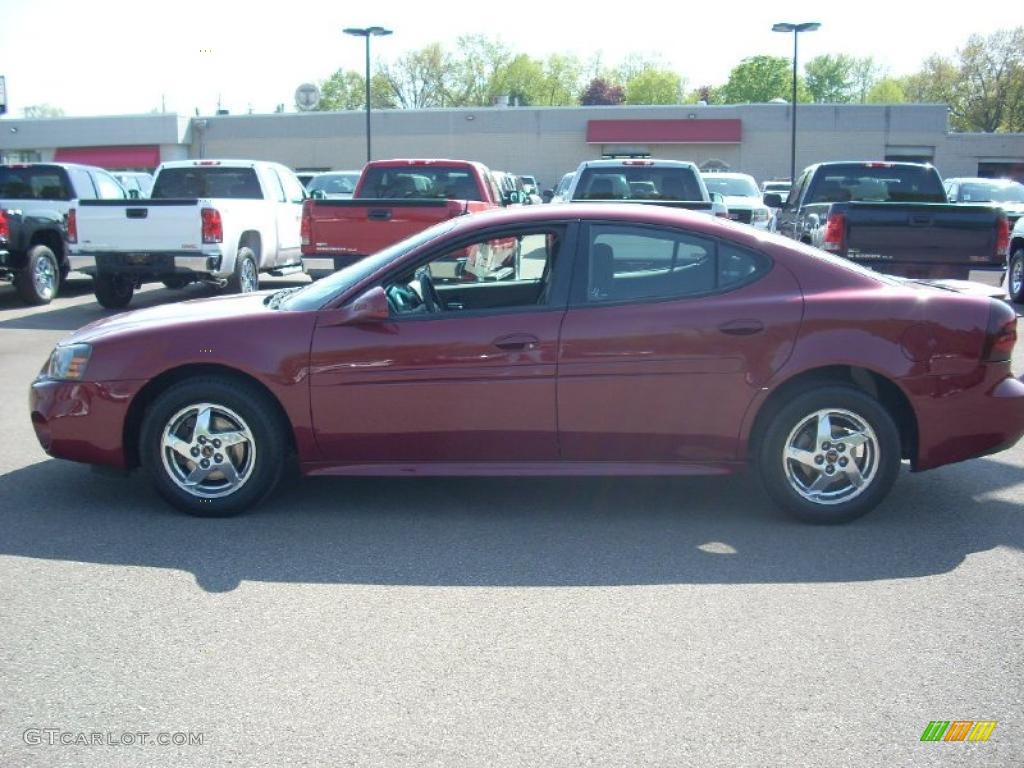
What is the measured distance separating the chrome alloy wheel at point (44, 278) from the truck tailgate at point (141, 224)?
203 centimetres

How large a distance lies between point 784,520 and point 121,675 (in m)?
3.42

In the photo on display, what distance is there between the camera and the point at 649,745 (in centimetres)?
355

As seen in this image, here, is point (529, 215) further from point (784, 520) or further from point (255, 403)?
point (784, 520)

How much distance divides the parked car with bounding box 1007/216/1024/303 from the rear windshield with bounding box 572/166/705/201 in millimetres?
5066

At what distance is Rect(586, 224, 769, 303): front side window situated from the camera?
19.0ft

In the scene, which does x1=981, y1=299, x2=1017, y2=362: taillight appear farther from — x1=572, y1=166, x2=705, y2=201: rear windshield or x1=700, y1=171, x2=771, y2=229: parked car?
x1=700, y1=171, x2=771, y2=229: parked car

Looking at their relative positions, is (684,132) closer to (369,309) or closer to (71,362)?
(369,309)

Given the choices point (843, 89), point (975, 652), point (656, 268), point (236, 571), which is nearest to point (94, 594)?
point (236, 571)

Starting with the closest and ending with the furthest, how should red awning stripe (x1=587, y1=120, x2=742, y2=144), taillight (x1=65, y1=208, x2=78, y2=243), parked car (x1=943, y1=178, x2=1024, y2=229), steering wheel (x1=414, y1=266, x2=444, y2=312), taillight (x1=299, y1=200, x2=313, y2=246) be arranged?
steering wheel (x1=414, y1=266, x2=444, y2=312)
taillight (x1=299, y1=200, x2=313, y2=246)
taillight (x1=65, y1=208, x2=78, y2=243)
parked car (x1=943, y1=178, x2=1024, y2=229)
red awning stripe (x1=587, y1=120, x2=742, y2=144)

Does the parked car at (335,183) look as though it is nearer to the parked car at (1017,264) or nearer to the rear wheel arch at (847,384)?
the parked car at (1017,264)

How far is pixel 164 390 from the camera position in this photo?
5.91 m

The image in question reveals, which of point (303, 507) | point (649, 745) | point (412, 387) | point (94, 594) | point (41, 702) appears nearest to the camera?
point (649, 745)

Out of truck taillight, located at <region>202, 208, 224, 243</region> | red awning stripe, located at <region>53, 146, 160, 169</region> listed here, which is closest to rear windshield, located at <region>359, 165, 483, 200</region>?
truck taillight, located at <region>202, 208, 224, 243</region>

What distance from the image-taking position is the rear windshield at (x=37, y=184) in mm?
17094
